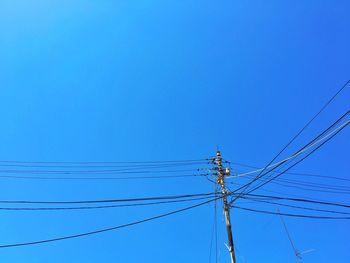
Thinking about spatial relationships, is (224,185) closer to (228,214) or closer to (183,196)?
(228,214)

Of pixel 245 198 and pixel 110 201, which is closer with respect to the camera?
pixel 110 201

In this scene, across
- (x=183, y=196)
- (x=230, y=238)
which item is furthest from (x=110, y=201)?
(x=230, y=238)

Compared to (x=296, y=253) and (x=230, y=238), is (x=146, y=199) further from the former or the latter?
(x=296, y=253)

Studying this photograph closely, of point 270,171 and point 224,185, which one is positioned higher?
point 224,185

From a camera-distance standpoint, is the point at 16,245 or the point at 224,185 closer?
the point at 16,245

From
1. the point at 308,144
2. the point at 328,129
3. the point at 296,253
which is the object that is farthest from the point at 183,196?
the point at 296,253

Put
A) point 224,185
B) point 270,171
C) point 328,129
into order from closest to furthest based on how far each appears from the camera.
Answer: point 328,129 → point 270,171 → point 224,185

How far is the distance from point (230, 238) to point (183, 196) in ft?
9.40

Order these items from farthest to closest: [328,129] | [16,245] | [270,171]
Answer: [270,171], [16,245], [328,129]

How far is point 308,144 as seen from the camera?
11836mm

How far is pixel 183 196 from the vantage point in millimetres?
15484

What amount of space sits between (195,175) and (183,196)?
145 inches

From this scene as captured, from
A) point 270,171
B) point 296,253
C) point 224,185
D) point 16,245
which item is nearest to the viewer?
point 16,245

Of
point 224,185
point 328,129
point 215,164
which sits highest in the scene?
point 215,164
